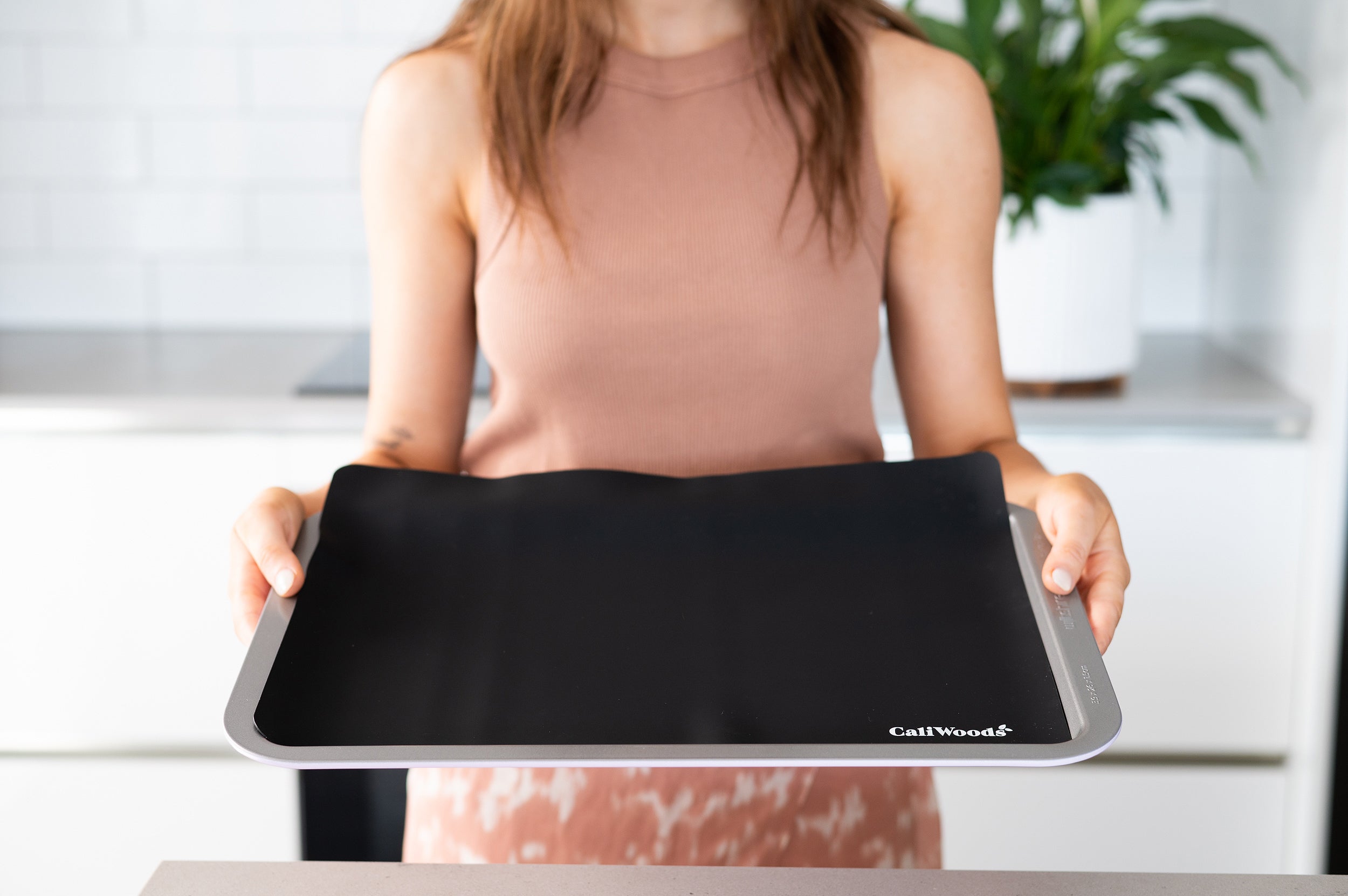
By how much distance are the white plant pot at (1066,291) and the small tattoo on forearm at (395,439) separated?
857 mm

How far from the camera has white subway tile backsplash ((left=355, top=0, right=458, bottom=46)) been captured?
1.82 metres

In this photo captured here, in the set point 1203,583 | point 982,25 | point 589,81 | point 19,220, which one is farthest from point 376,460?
point 19,220

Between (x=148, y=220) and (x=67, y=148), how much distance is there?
0.51 ft

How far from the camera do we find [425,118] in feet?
2.67

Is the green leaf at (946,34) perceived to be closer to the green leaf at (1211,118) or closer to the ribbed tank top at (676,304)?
the green leaf at (1211,118)

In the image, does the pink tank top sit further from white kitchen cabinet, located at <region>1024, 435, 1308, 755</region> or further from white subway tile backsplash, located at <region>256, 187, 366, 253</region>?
white subway tile backsplash, located at <region>256, 187, 366, 253</region>

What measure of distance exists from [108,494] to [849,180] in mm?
1041

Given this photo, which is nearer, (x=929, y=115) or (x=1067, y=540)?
(x=1067, y=540)

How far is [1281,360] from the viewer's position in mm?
1503

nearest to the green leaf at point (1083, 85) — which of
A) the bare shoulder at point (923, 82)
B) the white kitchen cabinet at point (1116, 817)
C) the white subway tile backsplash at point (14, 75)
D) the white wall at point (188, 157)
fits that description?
the bare shoulder at point (923, 82)

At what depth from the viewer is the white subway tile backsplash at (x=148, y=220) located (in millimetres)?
1882

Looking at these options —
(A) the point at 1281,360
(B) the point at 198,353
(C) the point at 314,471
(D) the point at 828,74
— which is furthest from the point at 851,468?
(B) the point at 198,353

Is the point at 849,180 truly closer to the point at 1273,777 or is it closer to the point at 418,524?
the point at 418,524

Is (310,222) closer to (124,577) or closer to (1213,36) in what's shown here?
(124,577)
